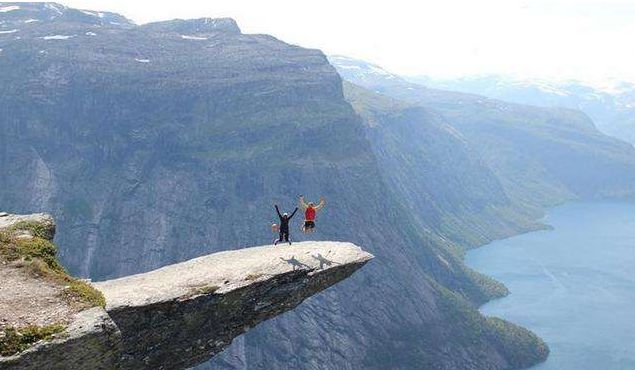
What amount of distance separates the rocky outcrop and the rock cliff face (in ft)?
0.18

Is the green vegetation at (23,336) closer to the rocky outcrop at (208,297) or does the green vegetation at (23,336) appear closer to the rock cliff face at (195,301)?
the rock cliff face at (195,301)

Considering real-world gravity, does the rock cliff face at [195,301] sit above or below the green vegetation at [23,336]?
below

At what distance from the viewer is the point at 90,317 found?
24.5 m

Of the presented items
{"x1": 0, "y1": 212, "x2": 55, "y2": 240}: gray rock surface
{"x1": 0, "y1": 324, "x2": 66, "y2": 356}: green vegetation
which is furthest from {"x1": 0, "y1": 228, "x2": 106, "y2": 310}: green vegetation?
{"x1": 0, "y1": 324, "x2": 66, "y2": 356}: green vegetation

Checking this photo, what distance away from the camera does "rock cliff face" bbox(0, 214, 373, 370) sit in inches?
998

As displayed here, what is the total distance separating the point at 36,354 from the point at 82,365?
232cm

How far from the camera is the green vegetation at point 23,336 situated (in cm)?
2200

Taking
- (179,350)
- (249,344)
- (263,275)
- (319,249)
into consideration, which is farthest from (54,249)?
(249,344)

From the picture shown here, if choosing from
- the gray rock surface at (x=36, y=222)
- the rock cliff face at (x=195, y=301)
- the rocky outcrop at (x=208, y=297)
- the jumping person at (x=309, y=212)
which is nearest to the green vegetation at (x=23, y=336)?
the rock cliff face at (x=195, y=301)

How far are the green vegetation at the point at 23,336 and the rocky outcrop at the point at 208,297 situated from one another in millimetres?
4594

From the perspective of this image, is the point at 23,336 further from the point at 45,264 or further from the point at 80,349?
the point at 45,264

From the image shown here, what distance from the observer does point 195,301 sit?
1219 inches

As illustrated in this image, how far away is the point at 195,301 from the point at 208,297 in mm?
810

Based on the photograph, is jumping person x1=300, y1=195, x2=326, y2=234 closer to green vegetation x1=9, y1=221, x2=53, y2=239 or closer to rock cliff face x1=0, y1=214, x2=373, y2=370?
rock cliff face x1=0, y1=214, x2=373, y2=370
